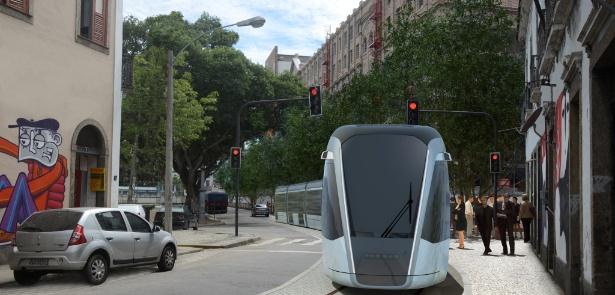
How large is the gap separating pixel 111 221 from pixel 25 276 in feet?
5.99

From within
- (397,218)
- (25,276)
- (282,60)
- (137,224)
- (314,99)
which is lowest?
(25,276)

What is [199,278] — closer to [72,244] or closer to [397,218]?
[72,244]

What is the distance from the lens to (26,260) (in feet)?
37.8

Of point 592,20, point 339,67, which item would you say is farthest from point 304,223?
point 339,67

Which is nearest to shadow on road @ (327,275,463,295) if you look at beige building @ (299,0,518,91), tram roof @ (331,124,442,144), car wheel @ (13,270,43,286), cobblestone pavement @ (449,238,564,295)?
cobblestone pavement @ (449,238,564,295)

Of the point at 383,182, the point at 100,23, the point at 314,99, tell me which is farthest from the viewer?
the point at 314,99

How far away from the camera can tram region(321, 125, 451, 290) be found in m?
9.71

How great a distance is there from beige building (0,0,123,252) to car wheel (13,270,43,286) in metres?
3.60

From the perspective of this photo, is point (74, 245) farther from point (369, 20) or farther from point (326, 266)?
point (369, 20)

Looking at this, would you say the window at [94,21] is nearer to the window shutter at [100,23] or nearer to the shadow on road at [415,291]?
the window shutter at [100,23]

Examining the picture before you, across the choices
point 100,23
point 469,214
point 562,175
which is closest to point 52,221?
point 100,23

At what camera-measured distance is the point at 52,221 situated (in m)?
11.9

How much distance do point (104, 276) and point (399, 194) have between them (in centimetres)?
583

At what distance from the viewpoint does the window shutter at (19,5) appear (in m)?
15.3
